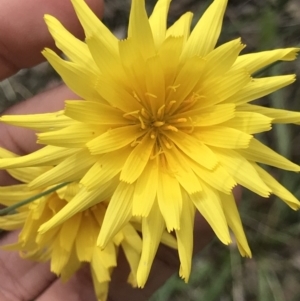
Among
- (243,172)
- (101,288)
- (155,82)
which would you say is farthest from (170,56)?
(101,288)

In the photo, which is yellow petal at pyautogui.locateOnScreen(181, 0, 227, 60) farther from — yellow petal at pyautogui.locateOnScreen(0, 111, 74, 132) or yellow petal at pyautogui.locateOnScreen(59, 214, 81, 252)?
yellow petal at pyautogui.locateOnScreen(59, 214, 81, 252)

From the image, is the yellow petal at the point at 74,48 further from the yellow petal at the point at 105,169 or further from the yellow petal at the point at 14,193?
the yellow petal at the point at 14,193

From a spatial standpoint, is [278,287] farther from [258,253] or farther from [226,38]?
[226,38]

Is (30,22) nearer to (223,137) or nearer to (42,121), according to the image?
(42,121)


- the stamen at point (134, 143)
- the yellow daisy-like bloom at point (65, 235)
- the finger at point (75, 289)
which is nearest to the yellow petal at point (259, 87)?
the stamen at point (134, 143)

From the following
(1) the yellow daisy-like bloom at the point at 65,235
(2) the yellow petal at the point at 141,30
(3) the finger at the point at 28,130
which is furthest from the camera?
(3) the finger at the point at 28,130
